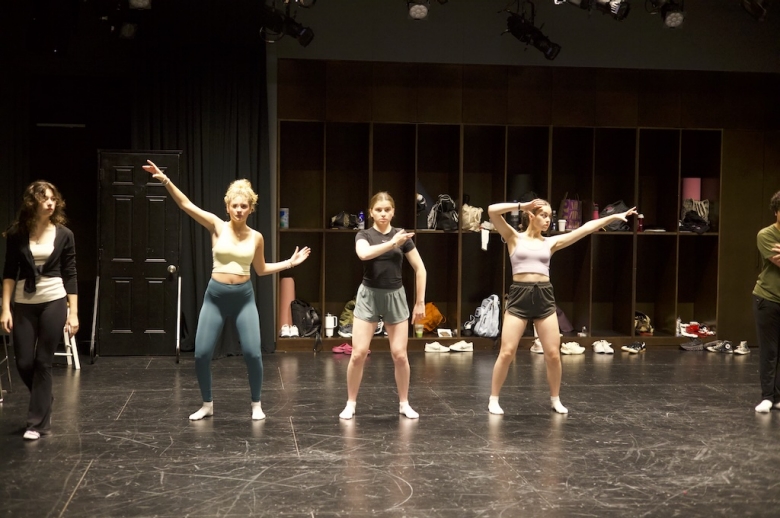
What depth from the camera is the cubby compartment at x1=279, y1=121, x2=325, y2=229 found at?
9016mm

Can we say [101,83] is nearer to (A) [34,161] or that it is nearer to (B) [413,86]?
(A) [34,161]

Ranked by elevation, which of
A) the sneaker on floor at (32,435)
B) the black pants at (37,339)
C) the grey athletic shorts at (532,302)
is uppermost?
the grey athletic shorts at (532,302)

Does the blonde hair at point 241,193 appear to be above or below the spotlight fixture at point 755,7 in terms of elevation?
below

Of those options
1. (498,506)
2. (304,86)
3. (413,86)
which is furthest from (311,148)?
(498,506)

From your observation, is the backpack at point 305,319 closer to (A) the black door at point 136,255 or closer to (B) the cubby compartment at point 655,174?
(A) the black door at point 136,255

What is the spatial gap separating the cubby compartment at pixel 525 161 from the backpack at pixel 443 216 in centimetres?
81

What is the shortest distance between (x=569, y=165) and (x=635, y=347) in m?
2.20

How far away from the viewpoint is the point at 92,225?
358 inches

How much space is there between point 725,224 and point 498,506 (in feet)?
21.2

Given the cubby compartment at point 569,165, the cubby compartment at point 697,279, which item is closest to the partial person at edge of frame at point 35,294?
the cubby compartment at point 569,165

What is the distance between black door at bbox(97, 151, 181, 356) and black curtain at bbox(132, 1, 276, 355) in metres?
0.36

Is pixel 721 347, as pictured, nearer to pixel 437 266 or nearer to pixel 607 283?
pixel 607 283

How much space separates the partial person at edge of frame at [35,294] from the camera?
15.6 ft

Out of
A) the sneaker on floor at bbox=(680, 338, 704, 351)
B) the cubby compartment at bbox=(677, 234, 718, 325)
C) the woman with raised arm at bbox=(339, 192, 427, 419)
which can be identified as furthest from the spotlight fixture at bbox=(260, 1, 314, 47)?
the sneaker on floor at bbox=(680, 338, 704, 351)
